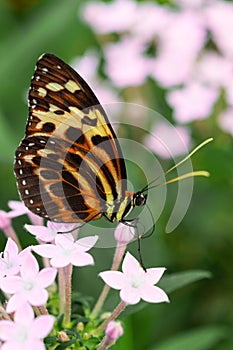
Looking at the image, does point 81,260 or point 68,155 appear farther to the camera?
point 68,155

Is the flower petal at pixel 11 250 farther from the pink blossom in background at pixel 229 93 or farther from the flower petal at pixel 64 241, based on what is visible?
the pink blossom in background at pixel 229 93

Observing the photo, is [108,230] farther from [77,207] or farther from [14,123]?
[14,123]

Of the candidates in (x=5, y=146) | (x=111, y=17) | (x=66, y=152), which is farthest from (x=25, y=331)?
(x=111, y=17)

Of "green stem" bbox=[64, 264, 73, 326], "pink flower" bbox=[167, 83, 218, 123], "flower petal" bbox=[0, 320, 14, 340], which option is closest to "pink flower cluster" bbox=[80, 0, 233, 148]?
"pink flower" bbox=[167, 83, 218, 123]

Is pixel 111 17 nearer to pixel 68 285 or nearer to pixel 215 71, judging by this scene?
pixel 215 71

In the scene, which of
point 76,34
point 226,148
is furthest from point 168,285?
point 76,34

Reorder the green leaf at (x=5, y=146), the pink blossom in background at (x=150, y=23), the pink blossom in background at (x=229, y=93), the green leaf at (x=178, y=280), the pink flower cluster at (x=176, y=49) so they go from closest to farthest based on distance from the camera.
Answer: the green leaf at (x=178, y=280)
the green leaf at (x=5, y=146)
the pink blossom in background at (x=229, y=93)
the pink flower cluster at (x=176, y=49)
the pink blossom in background at (x=150, y=23)

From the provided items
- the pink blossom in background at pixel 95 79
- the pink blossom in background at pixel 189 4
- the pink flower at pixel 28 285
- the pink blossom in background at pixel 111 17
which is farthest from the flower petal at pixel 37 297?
the pink blossom in background at pixel 189 4

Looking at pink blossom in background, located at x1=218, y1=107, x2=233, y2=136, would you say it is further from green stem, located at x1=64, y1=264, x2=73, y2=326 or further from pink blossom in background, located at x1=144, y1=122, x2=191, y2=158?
green stem, located at x1=64, y1=264, x2=73, y2=326
